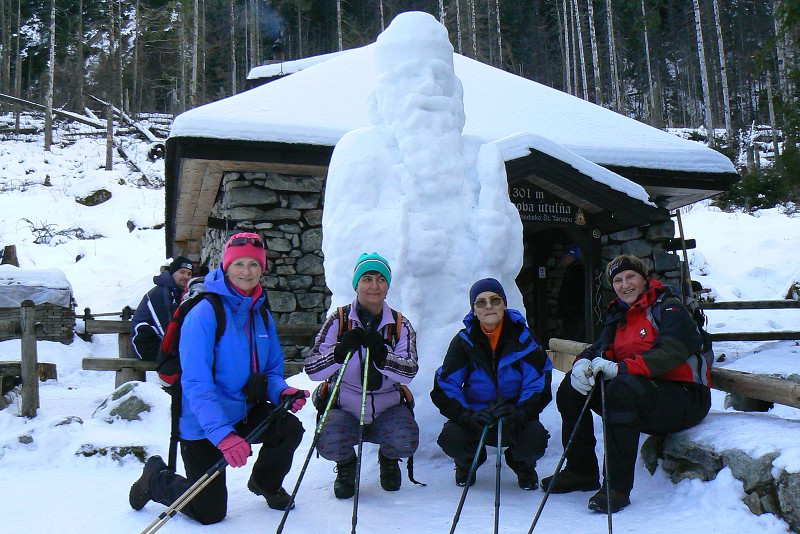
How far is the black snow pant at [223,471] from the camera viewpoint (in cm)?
300

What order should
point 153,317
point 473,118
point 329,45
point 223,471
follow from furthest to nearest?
point 329,45, point 473,118, point 153,317, point 223,471

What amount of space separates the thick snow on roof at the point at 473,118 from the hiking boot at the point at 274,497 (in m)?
4.33

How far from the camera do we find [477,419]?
11.0 feet

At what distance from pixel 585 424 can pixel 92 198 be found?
764 inches

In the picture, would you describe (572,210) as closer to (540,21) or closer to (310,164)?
(310,164)

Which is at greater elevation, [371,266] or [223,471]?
[371,266]

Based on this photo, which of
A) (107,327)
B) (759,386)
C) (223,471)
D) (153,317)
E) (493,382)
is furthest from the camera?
(107,327)

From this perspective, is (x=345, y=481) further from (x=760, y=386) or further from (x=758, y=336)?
(x=758, y=336)

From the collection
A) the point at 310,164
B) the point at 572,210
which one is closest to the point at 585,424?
the point at 572,210

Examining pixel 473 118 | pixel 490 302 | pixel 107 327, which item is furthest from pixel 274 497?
pixel 473 118

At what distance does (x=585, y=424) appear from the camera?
350 cm

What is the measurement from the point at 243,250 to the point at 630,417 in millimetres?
2119

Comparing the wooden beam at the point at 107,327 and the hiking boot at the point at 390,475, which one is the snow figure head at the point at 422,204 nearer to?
the hiking boot at the point at 390,475

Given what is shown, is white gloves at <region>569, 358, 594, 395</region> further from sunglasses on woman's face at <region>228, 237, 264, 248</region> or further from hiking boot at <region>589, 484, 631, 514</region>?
sunglasses on woman's face at <region>228, 237, 264, 248</region>
